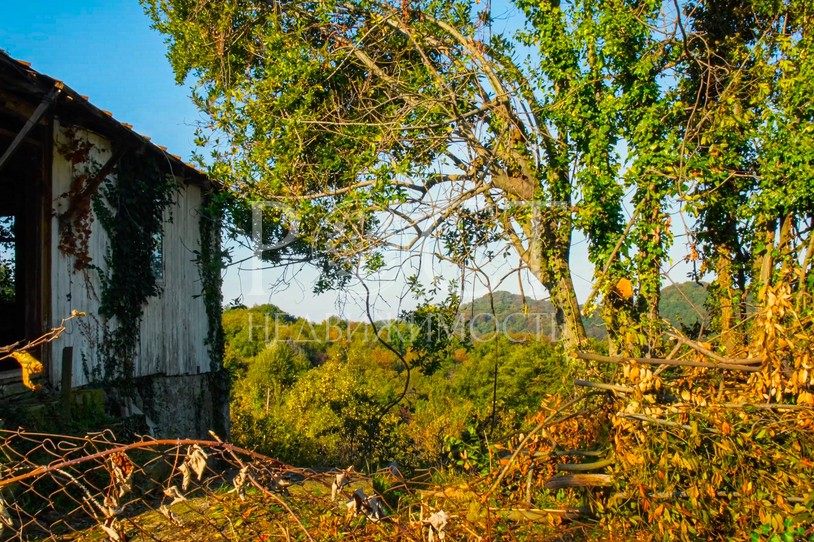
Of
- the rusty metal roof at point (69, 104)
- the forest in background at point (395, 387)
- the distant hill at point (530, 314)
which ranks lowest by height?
the forest in background at point (395, 387)

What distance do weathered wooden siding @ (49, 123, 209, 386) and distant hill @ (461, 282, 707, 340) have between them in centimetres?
506

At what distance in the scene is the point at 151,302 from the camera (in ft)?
37.3

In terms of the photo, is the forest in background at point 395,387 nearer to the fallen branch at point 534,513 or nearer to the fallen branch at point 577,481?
the fallen branch at point 577,481

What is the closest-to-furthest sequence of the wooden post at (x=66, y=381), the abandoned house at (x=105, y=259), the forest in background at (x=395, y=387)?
the wooden post at (x=66, y=381) → the abandoned house at (x=105, y=259) → the forest in background at (x=395, y=387)

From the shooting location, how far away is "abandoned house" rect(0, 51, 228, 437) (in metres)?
8.80

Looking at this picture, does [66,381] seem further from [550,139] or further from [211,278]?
[550,139]

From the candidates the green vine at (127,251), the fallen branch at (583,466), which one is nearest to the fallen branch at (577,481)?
the fallen branch at (583,466)

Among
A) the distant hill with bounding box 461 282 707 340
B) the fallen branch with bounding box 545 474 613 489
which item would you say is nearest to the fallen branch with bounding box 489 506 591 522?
the fallen branch with bounding box 545 474 613 489

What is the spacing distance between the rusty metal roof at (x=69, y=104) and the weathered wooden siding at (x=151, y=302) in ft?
1.12

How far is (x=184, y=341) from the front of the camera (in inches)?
495

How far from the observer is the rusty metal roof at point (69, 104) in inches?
288

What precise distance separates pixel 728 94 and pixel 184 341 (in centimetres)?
944

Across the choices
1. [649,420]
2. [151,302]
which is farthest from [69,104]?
[649,420]

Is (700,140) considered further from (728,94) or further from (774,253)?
(774,253)
